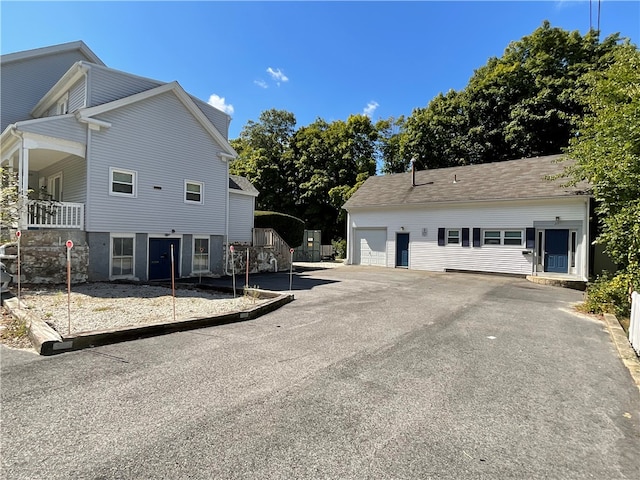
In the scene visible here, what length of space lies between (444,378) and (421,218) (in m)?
16.6

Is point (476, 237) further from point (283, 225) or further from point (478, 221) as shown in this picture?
point (283, 225)

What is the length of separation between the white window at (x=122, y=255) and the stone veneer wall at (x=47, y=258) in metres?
1.05

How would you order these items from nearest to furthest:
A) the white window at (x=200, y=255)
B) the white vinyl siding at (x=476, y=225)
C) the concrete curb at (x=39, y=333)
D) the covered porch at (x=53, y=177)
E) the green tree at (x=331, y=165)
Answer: the concrete curb at (x=39, y=333), the covered porch at (x=53, y=177), the white window at (x=200, y=255), the white vinyl siding at (x=476, y=225), the green tree at (x=331, y=165)

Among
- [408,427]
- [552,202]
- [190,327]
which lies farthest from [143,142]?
[552,202]

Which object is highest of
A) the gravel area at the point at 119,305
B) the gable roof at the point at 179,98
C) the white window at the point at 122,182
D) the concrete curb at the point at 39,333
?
the gable roof at the point at 179,98

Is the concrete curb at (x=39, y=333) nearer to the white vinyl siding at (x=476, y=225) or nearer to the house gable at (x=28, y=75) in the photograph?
the house gable at (x=28, y=75)

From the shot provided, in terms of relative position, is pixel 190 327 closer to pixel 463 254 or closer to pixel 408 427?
pixel 408 427

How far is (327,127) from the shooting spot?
3819 cm

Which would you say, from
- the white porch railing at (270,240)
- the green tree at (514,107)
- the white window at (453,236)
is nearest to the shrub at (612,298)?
the white window at (453,236)

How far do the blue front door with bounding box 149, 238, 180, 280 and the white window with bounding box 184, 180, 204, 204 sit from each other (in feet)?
6.48

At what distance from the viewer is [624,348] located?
18.9ft

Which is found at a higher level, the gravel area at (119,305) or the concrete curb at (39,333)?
the concrete curb at (39,333)

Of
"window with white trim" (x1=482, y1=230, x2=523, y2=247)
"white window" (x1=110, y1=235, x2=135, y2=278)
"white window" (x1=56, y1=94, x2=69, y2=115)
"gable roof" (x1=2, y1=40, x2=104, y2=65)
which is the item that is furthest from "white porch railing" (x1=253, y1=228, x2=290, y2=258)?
"gable roof" (x1=2, y1=40, x2=104, y2=65)

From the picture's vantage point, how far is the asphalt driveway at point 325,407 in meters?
2.66
